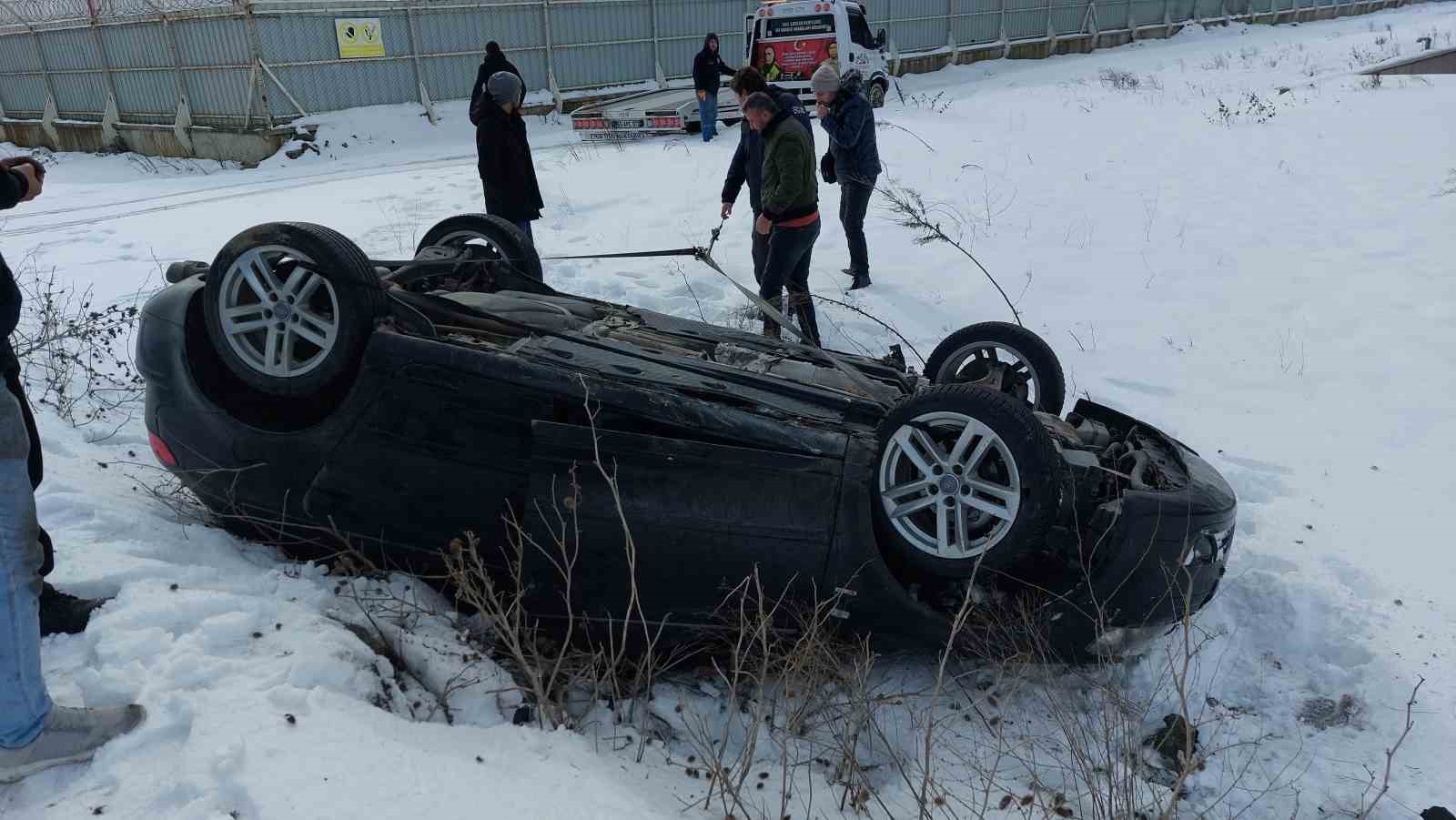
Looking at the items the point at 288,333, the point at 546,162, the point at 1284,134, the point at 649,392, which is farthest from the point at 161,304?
the point at 1284,134

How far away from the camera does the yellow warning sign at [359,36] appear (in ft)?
57.5

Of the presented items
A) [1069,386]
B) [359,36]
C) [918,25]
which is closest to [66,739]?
[1069,386]

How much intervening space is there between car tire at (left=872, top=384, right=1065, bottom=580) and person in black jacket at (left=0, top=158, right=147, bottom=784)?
229cm

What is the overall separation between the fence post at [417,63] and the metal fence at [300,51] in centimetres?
2

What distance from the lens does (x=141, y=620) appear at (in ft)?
9.55

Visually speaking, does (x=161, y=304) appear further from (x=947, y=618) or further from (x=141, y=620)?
(x=947, y=618)

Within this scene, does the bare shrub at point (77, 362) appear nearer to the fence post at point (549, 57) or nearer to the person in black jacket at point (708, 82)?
the person in black jacket at point (708, 82)

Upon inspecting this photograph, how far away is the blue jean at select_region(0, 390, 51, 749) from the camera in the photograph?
2.29 metres

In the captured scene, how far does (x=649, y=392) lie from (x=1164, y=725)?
215 cm

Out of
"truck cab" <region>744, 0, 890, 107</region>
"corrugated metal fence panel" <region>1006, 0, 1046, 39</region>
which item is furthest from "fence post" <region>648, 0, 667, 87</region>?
"corrugated metal fence panel" <region>1006, 0, 1046, 39</region>

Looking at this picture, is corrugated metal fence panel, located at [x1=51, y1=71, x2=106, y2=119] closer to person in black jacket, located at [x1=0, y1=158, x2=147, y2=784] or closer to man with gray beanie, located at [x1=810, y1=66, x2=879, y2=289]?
man with gray beanie, located at [x1=810, y1=66, x2=879, y2=289]

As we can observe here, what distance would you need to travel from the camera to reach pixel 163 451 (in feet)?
11.9

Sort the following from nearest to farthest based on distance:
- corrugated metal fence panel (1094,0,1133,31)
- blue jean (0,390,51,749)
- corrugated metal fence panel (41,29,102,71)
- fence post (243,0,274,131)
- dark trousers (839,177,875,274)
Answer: blue jean (0,390,51,749) → dark trousers (839,177,875,274) → fence post (243,0,274,131) → corrugated metal fence panel (41,29,102,71) → corrugated metal fence panel (1094,0,1133,31)

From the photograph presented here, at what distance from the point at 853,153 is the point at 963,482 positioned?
5340mm
